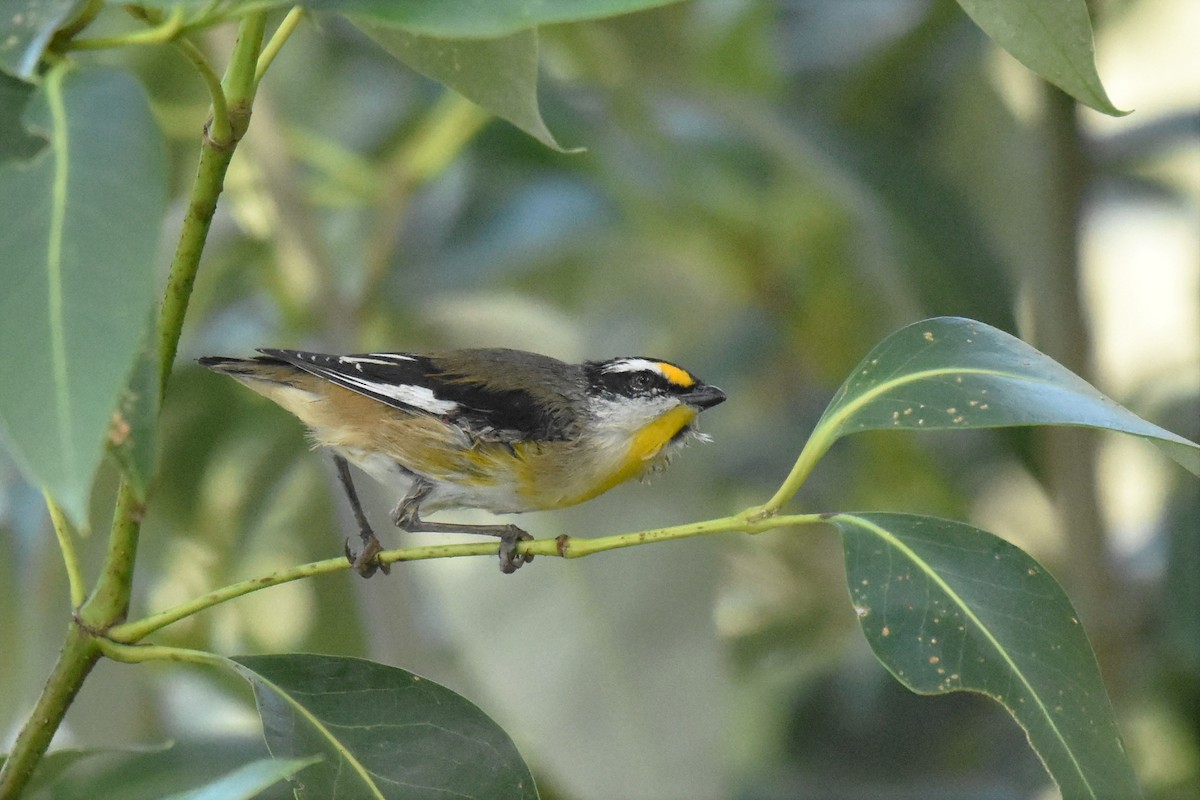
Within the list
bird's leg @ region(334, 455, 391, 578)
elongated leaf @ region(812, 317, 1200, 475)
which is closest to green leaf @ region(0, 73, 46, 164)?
elongated leaf @ region(812, 317, 1200, 475)

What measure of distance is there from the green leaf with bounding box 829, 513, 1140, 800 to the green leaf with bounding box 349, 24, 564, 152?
42 cm

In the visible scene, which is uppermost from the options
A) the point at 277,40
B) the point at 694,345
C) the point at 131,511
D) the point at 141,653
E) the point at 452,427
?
the point at 277,40

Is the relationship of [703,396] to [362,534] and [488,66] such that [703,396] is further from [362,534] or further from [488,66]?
[488,66]

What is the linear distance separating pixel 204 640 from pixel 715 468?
1.11m

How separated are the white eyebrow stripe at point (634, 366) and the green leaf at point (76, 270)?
53.7 inches

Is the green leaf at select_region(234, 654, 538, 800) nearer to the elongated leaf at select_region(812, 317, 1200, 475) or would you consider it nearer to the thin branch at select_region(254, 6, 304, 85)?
the elongated leaf at select_region(812, 317, 1200, 475)

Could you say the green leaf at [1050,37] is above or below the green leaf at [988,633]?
above

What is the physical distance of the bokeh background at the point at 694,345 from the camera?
2.06 m

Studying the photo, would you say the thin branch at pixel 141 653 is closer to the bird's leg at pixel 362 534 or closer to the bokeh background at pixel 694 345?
the bird's leg at pixel 362 534

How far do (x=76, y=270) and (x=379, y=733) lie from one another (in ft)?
1.84

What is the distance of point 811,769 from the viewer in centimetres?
282

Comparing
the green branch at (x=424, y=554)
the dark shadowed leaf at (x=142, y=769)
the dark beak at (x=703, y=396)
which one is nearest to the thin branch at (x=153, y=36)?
the green branch at (x=424, y=554)

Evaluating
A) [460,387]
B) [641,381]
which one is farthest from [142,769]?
[641,381]

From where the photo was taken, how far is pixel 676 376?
2.12m
